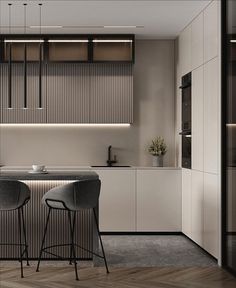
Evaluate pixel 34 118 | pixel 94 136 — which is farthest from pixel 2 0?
pixel 94 136

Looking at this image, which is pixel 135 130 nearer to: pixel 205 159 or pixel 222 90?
pixel 205 159

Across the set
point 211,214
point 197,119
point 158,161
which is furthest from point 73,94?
point 211,214

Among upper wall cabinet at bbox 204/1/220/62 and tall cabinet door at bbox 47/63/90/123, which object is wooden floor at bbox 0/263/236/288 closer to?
upper wall cabinet at bbox 204/1/220/62

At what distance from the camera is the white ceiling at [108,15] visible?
20.1 ft

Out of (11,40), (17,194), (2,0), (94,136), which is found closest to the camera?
(17,194)

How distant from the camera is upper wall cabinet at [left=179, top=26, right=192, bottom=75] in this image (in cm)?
709

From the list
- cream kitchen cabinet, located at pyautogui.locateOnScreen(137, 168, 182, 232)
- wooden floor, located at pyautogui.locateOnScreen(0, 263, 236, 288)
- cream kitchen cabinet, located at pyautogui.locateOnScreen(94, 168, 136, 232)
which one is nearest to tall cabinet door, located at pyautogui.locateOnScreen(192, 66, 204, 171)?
cream kitchen cabinet, located at pyautogui.locateOnScreen(137, 168, 182, 232)

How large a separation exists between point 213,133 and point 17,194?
2185mm

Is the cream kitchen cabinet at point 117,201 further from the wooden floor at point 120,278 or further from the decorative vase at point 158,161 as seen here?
Answer: the wooden floor at point 120,278

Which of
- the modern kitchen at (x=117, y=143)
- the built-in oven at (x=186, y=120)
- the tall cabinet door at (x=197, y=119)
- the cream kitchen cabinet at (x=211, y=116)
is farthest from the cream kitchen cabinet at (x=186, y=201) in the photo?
the cream kitchen cabinet at (x=211, y=116)

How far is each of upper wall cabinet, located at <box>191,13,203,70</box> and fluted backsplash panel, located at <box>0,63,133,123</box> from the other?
1.27 meters

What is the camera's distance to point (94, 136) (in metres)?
8.10

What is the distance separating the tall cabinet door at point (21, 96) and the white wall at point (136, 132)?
33 cm

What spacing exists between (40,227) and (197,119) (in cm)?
233
